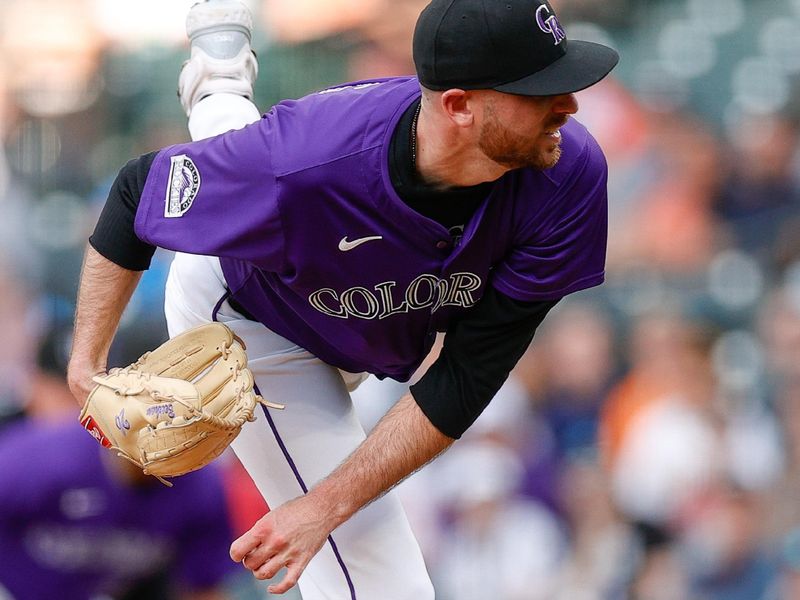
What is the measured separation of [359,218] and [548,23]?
50 centimetres

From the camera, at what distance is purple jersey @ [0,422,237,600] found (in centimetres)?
365

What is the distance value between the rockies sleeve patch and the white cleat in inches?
19.3

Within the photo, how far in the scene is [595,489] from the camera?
16.9 feet

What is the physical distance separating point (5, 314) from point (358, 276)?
354 centimetres

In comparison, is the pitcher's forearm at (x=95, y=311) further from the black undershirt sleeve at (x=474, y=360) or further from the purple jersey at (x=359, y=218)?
the black undershirt sleeve at (x=474, y=360)

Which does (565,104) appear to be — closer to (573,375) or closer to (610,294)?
(573,375)

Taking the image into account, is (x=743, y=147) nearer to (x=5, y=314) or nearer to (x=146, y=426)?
(x=5, y=314)

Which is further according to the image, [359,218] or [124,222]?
[124,222]

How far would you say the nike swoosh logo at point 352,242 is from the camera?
2.59 meters

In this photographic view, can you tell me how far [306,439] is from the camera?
9.57 feet

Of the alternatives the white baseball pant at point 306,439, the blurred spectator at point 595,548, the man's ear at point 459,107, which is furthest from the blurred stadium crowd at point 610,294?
the man's ear at point 459,107

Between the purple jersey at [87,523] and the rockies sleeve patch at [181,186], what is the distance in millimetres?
1252

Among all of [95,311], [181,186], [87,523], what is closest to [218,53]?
[181,186]

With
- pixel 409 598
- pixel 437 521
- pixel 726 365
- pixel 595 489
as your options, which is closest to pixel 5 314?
pixel 437 521
